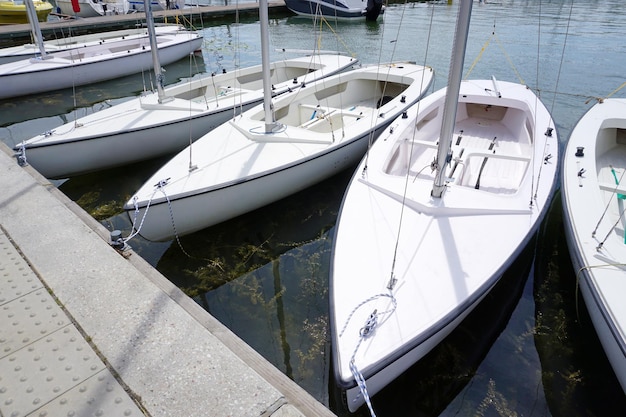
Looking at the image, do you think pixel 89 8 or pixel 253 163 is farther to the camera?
pixel 89 8

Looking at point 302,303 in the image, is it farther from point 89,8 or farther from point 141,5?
point 141,5

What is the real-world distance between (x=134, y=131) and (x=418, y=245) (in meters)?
4.99

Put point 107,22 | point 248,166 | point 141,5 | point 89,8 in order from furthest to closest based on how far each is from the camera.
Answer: point 141,5, point 89,8, point 107,22, point 248,166

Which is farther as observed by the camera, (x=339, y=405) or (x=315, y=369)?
(x=315, y=369)

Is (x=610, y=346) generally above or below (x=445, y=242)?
below

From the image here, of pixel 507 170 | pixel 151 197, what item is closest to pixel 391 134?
pixel 507 170

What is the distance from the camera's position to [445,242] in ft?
12.0

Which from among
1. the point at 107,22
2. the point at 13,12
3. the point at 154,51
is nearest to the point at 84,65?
the point at 154,51

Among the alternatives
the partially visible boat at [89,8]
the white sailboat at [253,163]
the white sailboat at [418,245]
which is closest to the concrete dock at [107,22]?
the partially visible boat at [89,8]

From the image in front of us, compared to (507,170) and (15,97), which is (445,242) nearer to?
(507,170)

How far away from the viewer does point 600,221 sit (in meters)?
3.79

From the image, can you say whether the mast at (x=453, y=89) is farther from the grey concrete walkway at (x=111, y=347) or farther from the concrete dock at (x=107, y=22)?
the concrete dock at (x=107, y=22)

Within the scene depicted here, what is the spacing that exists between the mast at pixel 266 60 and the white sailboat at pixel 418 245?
160 centimetres

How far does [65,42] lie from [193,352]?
45.8 ft
